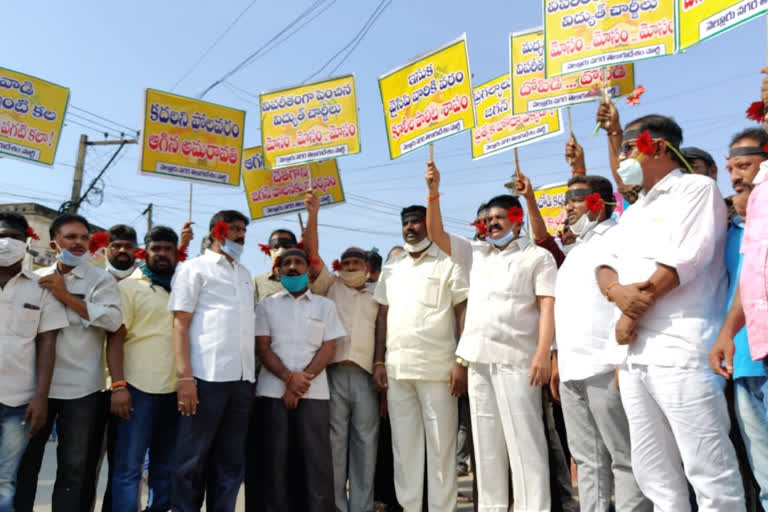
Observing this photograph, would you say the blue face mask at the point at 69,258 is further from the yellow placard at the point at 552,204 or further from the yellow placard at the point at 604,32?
the yellow placard at the point at 552,204

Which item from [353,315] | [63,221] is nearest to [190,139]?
[63,221]

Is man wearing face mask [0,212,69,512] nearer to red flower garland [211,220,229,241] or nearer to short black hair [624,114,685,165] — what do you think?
red flower garland [211,220,229,241]

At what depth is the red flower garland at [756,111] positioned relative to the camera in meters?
2.87

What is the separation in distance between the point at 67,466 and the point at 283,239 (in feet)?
7.59

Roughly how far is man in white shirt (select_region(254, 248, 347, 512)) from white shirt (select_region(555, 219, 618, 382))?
5.63 feet

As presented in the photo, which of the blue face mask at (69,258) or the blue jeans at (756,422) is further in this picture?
A: the blue face mask at (69,258)

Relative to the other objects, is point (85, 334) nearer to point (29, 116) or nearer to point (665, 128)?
point (29, 116)

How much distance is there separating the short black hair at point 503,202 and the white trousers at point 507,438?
1099mm

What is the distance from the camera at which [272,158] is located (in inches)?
254

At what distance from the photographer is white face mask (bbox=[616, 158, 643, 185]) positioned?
303 centimetres

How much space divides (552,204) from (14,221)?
6.85 metres

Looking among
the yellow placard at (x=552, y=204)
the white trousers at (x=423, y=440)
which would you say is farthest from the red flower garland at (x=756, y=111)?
the yellow placard at (x=552, y=204)

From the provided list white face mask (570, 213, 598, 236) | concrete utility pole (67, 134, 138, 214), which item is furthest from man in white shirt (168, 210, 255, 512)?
concrete utility pole (67, 134, 138, 214)

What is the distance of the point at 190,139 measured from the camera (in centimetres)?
640
